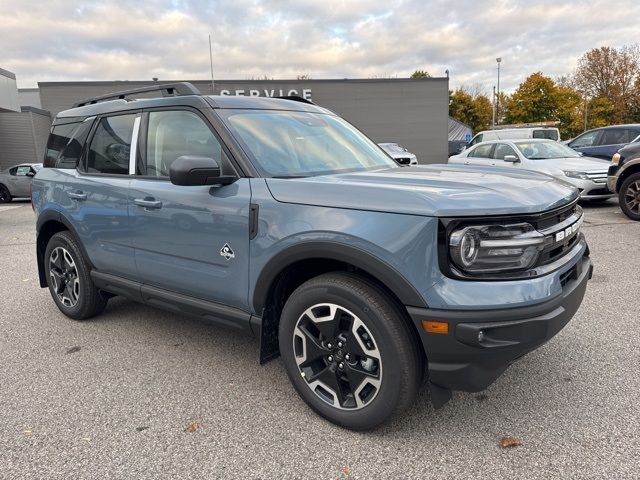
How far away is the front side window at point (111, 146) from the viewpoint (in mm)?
3643

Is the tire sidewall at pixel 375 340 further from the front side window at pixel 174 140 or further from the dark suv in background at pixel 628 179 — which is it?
the dark suv in background at pixel 628 179

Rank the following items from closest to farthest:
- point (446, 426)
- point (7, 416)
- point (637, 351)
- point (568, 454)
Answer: point (568, 454) → point (446, 426) → point (7, 416) → point (637, 351)

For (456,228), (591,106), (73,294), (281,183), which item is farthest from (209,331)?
(591,106)

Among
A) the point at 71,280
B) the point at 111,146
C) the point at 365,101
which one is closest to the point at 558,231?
the point at 111,146

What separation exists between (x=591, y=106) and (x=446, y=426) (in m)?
46.3

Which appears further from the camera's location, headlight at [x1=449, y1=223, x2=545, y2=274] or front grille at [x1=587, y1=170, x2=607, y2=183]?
front grille at [x1=587, y1=170, x2=607, y2=183]

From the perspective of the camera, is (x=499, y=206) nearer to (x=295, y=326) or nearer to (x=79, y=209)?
(x=295, y=326)

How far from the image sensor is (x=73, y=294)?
4.30 meters

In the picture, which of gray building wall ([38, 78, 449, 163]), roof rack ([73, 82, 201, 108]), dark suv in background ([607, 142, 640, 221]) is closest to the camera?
roof rack ([73, 82, 201, 108])

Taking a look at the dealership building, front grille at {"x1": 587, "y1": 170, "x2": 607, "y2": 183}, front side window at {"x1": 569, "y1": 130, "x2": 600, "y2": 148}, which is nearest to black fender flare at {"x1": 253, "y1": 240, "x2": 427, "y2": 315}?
front grille at {"x1": 587, "y1": 170, "x2": 607, "y2": 183}

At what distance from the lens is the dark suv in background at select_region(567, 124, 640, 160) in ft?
37.4

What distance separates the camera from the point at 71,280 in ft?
14.1

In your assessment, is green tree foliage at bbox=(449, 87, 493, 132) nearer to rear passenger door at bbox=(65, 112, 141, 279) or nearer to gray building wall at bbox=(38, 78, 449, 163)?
gray building wall at bbox=(38, 78, 449, 163)

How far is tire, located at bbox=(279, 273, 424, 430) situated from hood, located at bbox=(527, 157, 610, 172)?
28.2ft
